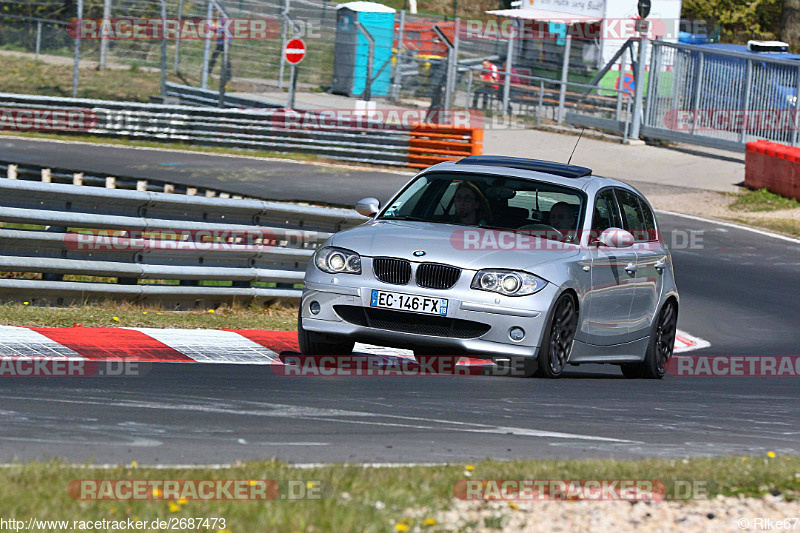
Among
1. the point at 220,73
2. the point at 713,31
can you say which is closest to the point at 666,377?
the point at 220,73

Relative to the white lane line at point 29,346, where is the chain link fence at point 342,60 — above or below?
above

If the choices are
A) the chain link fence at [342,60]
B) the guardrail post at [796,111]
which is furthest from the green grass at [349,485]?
the chain link fence at [342,60]

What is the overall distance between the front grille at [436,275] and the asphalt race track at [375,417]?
2.07 ft

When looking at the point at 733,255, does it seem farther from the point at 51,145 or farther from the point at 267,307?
the point at 51,145

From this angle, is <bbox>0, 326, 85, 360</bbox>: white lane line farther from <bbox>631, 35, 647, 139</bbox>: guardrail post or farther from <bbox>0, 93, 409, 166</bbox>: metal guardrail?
<bbox>631, 35, 647, 139</bbox>: guardrail post

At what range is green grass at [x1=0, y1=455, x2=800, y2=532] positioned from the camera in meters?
4.23

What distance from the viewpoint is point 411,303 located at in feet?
26.1

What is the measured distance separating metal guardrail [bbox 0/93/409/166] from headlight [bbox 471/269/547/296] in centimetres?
2022

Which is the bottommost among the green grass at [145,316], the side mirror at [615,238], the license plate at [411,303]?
the green grass at [145,316]

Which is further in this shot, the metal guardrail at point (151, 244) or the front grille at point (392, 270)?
the metal guardrail at point (151, 244)

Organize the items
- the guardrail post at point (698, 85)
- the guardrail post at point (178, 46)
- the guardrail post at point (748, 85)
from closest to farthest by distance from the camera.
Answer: the guardrail post at point (748, 85) → the guardrail post at point (698, 85) → the guardrail post at point (178, 46)

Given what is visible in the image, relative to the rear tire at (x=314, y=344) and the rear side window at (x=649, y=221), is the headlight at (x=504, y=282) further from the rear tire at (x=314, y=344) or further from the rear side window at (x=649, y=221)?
the rear side window at (x=649, y=221)

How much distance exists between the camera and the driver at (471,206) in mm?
8867

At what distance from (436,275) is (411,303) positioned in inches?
9.7
